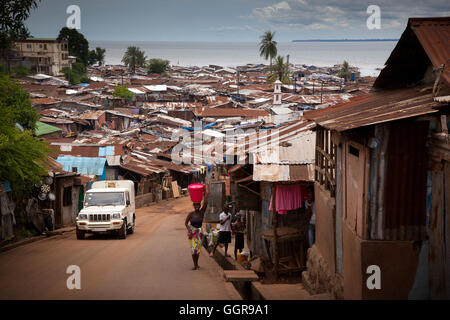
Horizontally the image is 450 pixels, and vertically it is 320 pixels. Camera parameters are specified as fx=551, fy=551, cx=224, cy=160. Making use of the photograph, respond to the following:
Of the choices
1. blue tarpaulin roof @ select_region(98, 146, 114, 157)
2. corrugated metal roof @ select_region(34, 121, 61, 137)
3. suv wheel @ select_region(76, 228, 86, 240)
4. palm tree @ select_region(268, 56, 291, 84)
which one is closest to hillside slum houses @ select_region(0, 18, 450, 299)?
suv wheel @ select_region(76, 228, 86, 240)

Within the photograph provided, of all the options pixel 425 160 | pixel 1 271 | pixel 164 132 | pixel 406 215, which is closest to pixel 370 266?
pixel 406 215

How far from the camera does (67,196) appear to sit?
27.1 metres

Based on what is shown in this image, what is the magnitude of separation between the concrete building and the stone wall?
97373mm

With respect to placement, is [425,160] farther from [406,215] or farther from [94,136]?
[94,136]

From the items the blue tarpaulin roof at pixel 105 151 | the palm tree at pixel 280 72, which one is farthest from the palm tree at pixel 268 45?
the blue tarpaulin roof at pixel 105 151

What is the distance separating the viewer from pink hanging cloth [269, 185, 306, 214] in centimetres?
1461

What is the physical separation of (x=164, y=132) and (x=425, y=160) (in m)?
57.1

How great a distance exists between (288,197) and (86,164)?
2500 centimetres

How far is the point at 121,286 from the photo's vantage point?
1053 cm

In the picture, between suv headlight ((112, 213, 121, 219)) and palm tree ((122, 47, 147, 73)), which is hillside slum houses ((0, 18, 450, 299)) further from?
palm tree ((122, 47, 147, 73))

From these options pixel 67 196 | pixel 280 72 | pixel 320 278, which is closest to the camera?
pixel 320 278

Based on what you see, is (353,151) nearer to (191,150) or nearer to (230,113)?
(191,150)

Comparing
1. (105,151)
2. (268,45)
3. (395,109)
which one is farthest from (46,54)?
(395,109)

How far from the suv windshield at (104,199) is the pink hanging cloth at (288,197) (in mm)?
7958
